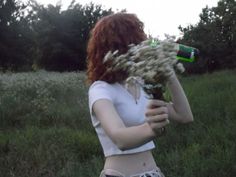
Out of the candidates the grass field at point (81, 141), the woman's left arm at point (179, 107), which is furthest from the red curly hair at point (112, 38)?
the grass field at point (81, 141)

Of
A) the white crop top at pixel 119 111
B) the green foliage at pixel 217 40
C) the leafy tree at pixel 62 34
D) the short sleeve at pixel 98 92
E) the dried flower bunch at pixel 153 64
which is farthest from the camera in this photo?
the leafy tree at pixel 62 34

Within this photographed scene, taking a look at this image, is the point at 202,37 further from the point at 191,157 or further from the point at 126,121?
the point at 126,121

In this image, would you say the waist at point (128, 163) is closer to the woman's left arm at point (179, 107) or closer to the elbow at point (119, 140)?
the woman's left arm at point (179, 107)

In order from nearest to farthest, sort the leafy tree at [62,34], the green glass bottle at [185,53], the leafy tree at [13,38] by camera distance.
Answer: the green glass bottle at [185,53] < the leafy tree at [13,38] < the leafy tree at [62,34]

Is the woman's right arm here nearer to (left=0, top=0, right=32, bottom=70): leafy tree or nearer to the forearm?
the forearm

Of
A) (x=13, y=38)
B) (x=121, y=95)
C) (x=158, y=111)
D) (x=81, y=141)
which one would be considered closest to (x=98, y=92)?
(x=121, y=95)

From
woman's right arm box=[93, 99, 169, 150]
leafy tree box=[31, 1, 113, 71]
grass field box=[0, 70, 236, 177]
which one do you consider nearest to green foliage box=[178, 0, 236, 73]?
leafy tree box=[31, 1, 113, 71]

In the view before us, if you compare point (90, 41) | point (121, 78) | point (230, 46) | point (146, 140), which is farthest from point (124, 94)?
point (230, 46)

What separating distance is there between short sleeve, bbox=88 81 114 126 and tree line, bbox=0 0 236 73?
29340 millimetres

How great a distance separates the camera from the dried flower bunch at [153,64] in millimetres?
2188

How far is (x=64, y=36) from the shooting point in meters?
42.6

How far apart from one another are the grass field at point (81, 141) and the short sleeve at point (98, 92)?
3650mm

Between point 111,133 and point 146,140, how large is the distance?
0.18 m

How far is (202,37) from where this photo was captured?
3491cm
